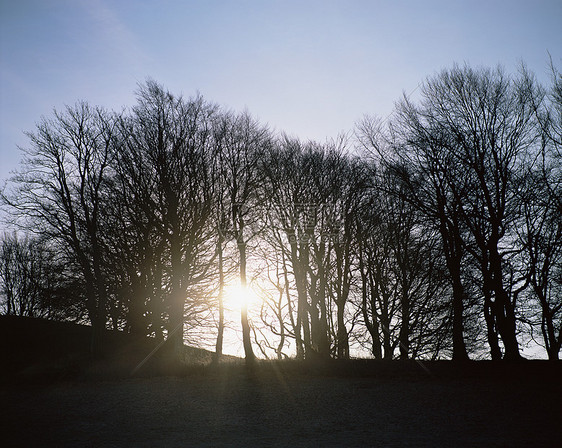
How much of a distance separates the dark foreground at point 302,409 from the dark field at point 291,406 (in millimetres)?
31

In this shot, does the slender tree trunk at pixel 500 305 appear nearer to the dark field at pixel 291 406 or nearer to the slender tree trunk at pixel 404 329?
the dark field at pixel 291 406

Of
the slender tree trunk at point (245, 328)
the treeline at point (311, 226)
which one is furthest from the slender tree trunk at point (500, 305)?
the slender tree trunk at point (245, 328)

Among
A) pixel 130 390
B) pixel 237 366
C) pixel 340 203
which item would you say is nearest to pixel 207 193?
pixel 340 203

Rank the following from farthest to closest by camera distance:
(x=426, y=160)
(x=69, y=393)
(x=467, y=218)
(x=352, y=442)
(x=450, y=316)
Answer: (x=450, y=316) < (x=426, y=160) < (x=467, y=218) < (x=69, y=393) < (x=352, y=442)

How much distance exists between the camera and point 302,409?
11.6 m

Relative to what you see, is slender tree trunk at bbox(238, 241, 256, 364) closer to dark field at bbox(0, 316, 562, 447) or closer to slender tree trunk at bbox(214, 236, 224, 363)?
dark field at bbox(0, 316, 562, 447)

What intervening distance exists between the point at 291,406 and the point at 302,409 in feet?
1.50

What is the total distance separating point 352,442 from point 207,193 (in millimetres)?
13845

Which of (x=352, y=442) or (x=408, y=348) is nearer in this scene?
(x=352, y=442)

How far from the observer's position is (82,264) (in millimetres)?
21328

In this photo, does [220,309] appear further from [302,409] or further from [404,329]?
[404,329]

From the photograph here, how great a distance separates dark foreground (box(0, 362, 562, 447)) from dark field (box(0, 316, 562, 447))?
0.03 m

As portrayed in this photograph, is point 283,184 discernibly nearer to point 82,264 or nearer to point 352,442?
point 82,264

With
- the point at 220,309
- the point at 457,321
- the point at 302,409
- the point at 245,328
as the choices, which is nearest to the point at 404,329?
the point at 457,321
